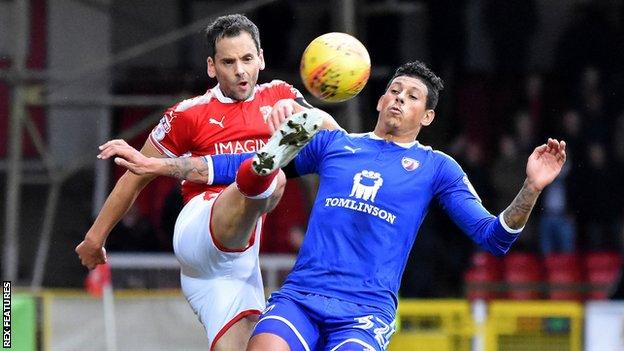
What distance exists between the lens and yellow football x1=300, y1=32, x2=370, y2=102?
270 inches

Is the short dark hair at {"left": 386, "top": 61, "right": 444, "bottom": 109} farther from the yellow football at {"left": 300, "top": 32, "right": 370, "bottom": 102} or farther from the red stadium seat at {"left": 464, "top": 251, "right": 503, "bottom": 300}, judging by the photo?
the red stadium seat at {"left": 464, "top": 251, "right": 503, "bottom": 300}

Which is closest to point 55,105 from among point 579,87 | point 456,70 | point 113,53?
point 113,53

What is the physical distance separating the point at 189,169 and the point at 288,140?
2.49 ft

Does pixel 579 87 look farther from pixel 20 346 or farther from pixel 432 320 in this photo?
pixel 20 346

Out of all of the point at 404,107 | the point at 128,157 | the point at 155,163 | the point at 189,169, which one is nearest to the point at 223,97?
the point at 189,169

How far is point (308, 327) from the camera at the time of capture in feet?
21.9

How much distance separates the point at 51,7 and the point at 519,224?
9.52 metres

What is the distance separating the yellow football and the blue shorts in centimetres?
103

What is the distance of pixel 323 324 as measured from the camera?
6.71 metres

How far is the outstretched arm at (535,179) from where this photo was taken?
21.8 feet

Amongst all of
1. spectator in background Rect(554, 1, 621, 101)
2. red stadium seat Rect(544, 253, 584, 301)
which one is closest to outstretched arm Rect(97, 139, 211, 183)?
red stadium seat Rect(544, 253, 584, 301)

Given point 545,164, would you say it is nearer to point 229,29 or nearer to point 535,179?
point 535,179

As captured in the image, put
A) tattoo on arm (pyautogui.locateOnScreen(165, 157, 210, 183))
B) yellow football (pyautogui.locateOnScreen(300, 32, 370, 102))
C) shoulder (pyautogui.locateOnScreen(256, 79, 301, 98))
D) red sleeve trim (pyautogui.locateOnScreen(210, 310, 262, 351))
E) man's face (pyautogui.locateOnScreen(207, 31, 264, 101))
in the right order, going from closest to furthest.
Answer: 1. yellow football (pyautogui.locateOnScreen(300, 32, 370, 102))
2. tattoo on arm (pyautogui.locateOnScreen(165, 157, 210, 183))
3. red sleeve trim (pyautogui.locateOnScreen(210, 310, 262, 351))
4. man's face (pyautogui.locateOnScreen(207, 31, 264, 101))
5. shoulder (pyautogui.locateOnScreen(256, 79, 301, 98))

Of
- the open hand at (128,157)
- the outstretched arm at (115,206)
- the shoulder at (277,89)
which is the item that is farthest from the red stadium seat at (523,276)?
the open hand at (128,157)
